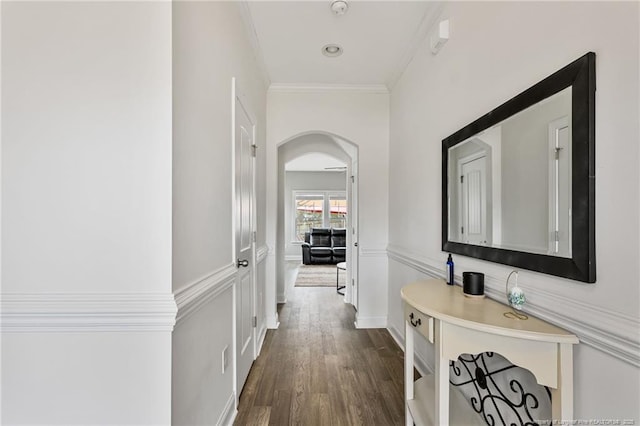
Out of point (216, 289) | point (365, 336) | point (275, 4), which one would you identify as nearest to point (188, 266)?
point (216, 289)

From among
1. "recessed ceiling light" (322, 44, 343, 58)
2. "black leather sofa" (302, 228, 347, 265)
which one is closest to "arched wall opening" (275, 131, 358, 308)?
"recessed ceiling light" (322, 44, 343, 58)

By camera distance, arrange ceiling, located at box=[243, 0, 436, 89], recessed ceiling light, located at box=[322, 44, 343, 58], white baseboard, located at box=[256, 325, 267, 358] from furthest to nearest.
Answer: white baseboard, located at box=[256, 325, 267, 358], recessed ceiling light, located at box=[322, 44, 343, 58], ceiling, located at box=[243, 0, 436, 89]

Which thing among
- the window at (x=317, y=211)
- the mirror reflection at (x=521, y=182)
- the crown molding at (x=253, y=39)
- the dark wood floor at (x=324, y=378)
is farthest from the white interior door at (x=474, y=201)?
the window at (x=317, y=211)

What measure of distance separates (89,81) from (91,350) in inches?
36.9

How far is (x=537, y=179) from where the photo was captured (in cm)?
125

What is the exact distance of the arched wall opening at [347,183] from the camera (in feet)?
12.9

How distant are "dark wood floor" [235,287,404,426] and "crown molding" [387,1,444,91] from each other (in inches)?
102

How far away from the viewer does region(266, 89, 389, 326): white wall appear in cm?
345

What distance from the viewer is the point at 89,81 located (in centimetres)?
109

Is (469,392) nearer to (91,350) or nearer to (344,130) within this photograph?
(91,350)

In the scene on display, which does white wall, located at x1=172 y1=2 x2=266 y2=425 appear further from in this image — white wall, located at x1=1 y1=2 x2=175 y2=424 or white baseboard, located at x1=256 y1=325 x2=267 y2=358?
white baseboard, located at x1=256 y1=325 x2=267 y2=358

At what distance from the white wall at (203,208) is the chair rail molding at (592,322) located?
53.1 inches

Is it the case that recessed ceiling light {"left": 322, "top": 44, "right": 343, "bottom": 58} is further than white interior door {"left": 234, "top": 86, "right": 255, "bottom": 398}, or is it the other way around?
recessed ceiling light {"left": 322, "top": 44, "right": 343, "bottom": 58}

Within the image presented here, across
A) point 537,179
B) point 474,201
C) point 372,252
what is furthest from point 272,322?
point 537,179
